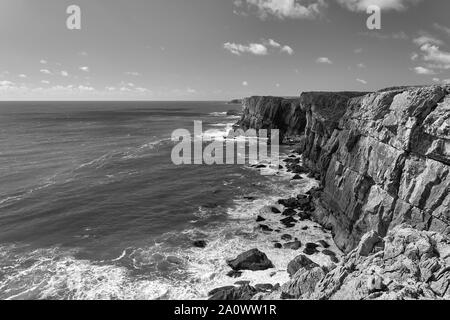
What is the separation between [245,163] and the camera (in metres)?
79.5

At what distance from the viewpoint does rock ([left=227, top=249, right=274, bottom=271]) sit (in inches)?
1332

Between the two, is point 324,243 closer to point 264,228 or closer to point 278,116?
point 264,228

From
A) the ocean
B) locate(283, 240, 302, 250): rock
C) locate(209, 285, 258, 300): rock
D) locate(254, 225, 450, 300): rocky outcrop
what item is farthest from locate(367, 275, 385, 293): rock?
locate(283, 240, 302, 250): rock

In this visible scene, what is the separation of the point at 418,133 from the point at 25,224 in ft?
164

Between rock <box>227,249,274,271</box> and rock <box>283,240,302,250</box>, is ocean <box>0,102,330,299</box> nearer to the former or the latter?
rock <box>227,249,274,271</box>

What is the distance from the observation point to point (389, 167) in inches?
1312

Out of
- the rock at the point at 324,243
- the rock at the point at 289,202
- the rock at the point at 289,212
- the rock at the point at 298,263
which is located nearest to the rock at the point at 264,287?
the rock at the point at 298,263

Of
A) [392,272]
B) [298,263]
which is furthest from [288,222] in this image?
[392,272]

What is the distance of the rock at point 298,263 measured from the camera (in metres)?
32.7

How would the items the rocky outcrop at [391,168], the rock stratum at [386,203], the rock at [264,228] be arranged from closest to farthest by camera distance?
the rock stratum at [386,203], the rocky outcrop at [391,168], the rock at [264,228]

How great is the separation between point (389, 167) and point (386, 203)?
154 inches

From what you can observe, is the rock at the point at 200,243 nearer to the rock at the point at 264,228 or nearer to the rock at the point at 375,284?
the rock at the point at 264,228

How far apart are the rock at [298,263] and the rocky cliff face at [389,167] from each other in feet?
22.1
